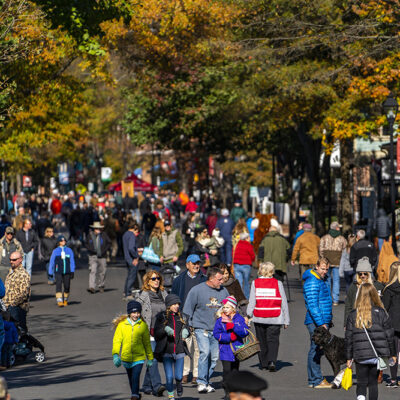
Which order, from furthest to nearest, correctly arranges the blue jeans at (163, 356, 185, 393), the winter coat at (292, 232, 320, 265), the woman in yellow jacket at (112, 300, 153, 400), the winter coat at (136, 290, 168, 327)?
the winter coat at (292, 232, 320, 265)
the winter coat at (136, 290, 168, 327)
the blue jeans at (163, 356, 185, 393)
the woman in yellow jacket at (112, 300, 153, 400)

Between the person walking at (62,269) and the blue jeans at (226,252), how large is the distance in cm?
760

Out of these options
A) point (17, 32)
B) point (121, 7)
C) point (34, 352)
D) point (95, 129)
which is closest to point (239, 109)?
point (17, 32)

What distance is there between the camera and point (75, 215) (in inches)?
1363

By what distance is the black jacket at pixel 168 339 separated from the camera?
39.5 ft

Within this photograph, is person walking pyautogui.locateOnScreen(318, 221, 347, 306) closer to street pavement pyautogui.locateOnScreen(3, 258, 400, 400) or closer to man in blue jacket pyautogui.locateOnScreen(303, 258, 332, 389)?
street pavement pyautogui.locateOnScreen(3, 258, 400, 400)

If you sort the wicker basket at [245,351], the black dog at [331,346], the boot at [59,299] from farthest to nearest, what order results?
the boot at [59,299]
the black dog at [331,346]
the wicker basket at [245,351]

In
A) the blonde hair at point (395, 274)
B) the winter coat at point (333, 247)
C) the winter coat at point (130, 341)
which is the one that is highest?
the winter coat at point (333, 247)

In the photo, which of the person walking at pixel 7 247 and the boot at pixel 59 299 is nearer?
the person walking at pixel 7 247

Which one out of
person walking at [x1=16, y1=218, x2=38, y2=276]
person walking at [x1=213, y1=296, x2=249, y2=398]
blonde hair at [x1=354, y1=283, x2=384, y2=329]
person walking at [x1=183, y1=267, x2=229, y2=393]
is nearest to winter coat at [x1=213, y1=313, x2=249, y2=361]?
person walking at [x1=213, y1=296, x2=249, y2=398]

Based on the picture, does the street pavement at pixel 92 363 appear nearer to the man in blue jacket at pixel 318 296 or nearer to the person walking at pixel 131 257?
the person walking at pixel 131 257

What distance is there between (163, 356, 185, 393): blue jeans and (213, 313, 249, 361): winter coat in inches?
24.5

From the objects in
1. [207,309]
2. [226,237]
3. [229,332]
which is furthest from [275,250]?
[229,332]

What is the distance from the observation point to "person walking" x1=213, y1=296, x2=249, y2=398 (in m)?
11.7

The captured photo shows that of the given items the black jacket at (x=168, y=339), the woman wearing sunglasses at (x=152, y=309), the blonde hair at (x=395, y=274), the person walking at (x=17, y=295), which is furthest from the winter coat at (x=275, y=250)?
the black jacket at (x=168, y=339)
